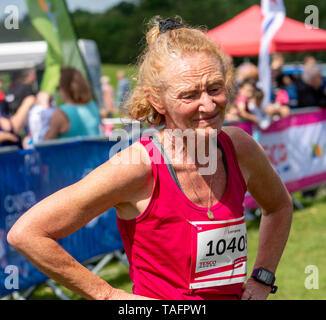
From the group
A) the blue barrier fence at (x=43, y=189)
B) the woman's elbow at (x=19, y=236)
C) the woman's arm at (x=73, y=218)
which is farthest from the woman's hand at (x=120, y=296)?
the blue barrier fence at (x=43, y=189)

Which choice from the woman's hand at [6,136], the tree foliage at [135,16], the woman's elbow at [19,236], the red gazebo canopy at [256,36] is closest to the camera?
the woman's elbow at [19,236]

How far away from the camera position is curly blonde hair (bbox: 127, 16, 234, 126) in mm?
1952

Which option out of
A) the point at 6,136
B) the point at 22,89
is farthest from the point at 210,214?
the point at 22,89

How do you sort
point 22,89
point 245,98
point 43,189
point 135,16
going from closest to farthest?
point 43,189
point 245,98
point 22,89
point 135,16

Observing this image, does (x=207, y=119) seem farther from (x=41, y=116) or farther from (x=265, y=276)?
(x=41, y=116)

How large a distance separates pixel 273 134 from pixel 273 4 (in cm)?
223

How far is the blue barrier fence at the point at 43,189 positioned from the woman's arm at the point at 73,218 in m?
2.57

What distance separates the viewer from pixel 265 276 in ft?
7.59

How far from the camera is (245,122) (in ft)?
24.0

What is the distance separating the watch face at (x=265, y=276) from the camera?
7.59 feet

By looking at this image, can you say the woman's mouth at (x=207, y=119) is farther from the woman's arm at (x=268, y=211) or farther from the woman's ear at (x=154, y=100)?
the woman's arm at (x=268, y=211)

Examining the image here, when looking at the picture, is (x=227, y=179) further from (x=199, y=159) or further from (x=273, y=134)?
(x=273, y=134)

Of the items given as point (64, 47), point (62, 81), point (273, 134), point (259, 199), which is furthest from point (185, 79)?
point (273, 134)

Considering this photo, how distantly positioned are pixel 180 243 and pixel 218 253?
18cm
